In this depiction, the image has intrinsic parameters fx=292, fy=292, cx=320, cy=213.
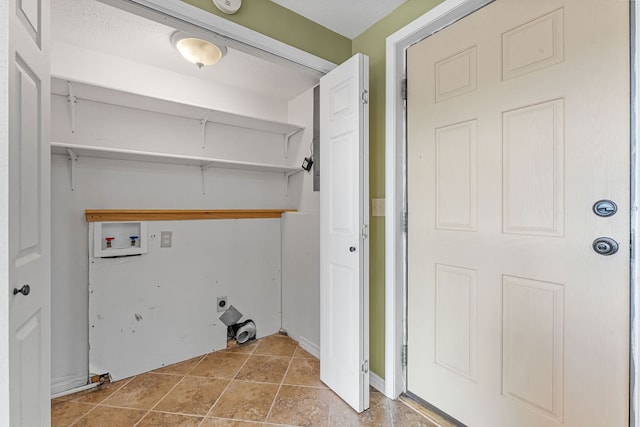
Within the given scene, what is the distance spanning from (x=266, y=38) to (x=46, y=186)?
50.0 inches

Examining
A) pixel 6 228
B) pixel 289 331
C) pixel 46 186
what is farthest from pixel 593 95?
pixel 289 331

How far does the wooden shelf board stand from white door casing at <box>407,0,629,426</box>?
1.44 meters

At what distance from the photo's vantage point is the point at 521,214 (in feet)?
4.16

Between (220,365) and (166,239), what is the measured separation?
3.40 feet

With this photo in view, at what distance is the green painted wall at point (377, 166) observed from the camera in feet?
5.95

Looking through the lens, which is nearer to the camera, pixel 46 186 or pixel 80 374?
pixel 46 186

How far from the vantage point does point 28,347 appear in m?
0.91

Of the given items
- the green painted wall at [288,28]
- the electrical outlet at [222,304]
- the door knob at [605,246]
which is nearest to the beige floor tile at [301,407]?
the electrical outlet at [222,304]

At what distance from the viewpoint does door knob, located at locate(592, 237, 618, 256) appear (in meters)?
1.03

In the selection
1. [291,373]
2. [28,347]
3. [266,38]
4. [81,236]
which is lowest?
[291,373]

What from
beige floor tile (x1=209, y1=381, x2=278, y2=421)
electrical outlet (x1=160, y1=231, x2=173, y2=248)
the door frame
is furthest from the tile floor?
electrical outlet (x1=160, y1=231, x2=173, y2=248)

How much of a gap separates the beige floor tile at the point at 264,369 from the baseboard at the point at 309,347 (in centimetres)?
20

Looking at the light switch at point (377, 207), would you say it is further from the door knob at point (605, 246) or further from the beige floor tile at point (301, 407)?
the beige floor tile at point (301, 407)

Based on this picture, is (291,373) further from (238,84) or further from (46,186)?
(238,84)
